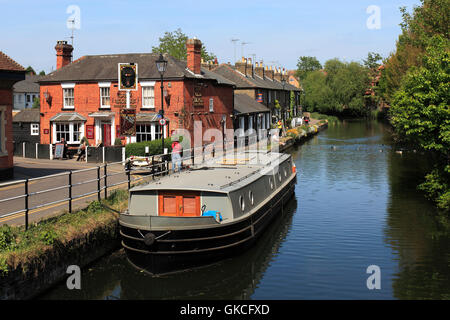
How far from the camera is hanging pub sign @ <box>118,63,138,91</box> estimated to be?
33.8m

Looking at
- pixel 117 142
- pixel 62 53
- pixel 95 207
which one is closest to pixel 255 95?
pixel 62 53

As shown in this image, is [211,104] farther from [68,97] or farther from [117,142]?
[68,97]

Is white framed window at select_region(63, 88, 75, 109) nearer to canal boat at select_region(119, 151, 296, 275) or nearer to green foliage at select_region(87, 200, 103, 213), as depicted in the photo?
canal boat at select_region(119, 151, 296, 275)

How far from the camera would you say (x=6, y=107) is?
67.7 ft

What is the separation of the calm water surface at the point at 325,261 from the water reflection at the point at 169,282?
0.08ft

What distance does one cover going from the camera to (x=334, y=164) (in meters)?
36.5

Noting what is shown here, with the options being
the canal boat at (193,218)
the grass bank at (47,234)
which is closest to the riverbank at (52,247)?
the grass bank at (47,234)

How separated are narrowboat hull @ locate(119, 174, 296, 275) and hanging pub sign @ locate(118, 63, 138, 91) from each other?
21.5m

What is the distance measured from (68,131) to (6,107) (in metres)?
15.5

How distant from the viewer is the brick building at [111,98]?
112 feet

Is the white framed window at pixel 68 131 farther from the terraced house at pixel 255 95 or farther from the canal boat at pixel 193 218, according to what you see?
the canal boat at pixel 193 218

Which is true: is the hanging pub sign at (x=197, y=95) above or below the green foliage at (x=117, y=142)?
above

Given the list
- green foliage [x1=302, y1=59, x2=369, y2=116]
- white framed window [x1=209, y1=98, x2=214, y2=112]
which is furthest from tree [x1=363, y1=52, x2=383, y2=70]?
→ white framed window [x1=209, y1=98, x2=214, y2=112]
